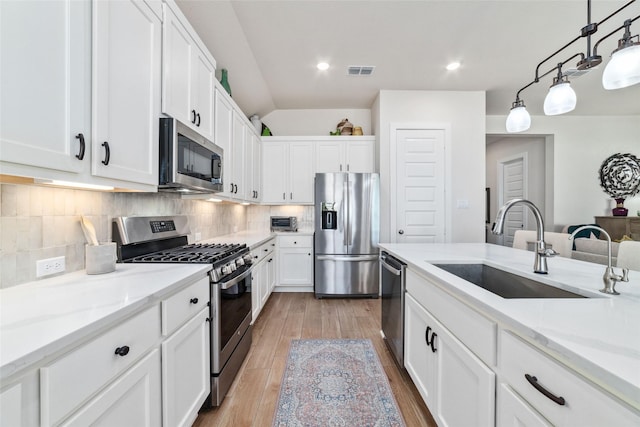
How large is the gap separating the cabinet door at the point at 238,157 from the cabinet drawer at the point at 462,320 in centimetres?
213

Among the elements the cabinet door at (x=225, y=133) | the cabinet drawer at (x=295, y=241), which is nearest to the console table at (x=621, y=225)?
the cabinet drawer at (x=295, y=241)

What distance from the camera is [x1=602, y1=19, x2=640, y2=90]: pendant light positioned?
1204 millimetres

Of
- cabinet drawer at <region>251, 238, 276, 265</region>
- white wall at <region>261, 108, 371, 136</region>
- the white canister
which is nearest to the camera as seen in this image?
the white canister

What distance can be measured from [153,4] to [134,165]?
89 cm

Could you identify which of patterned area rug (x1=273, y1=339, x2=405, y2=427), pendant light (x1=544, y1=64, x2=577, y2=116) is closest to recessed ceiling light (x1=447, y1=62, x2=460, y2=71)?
pendant light (x1=544, y1=64, x2=577, y2=116)

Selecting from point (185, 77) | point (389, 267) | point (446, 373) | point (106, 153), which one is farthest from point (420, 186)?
point (106, 153)

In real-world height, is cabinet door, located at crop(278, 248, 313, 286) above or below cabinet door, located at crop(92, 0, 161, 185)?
below

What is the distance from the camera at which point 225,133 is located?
263cm

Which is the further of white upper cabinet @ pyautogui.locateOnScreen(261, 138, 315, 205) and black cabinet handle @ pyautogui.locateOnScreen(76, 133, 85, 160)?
white upper cabinet @ pyautogui.locateOnScreen(261, 138, 315, 205)

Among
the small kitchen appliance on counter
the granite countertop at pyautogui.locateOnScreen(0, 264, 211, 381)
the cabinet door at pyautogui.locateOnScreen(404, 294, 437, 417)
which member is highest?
the small kitchen appliance on counter

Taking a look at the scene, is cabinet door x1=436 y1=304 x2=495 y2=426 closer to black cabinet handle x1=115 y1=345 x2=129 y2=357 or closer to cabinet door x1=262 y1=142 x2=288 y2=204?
black cabinet handle x1=115 y1=345 x2=129 y2=357

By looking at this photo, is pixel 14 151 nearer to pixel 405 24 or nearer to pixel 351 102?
pixel 405 24

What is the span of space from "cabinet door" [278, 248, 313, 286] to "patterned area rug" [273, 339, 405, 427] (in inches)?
59.4

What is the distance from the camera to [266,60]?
3.06 metres
